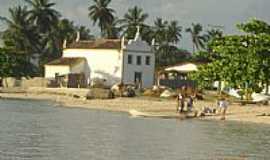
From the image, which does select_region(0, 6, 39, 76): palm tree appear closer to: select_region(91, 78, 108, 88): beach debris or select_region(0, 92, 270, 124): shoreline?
select_region(91, 78, 108, 88): beach debris

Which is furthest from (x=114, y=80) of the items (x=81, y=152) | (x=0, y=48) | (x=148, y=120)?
(x=81, y=152)

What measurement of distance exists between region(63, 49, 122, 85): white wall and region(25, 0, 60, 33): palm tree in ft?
60.9

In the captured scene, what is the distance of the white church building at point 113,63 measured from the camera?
89.2 meters

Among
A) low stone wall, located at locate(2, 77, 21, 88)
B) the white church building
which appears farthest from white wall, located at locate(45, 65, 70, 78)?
low stone wall, located at locate(2, 77, 21, 88)

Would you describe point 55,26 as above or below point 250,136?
above

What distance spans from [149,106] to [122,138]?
25.0 m

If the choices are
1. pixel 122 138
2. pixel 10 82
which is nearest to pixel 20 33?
pixel 10 82

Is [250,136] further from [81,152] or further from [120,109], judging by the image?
[120,109]

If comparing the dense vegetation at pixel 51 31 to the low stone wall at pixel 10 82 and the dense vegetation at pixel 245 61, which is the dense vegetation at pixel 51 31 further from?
the dense vegetation at pixel 245 61

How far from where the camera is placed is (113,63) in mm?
89562

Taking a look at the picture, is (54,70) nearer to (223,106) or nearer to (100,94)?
(100,94)

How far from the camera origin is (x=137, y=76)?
90.8 m

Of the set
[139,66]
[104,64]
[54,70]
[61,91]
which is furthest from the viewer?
[54,70]

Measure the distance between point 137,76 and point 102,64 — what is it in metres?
4.41
